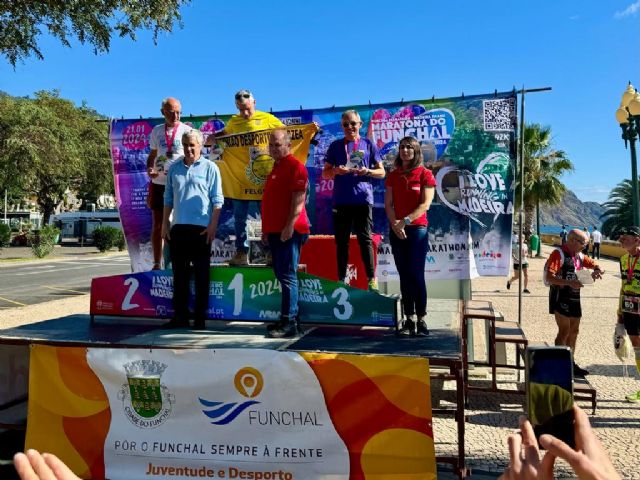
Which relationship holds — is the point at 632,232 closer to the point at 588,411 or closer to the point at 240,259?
the point at 588,411

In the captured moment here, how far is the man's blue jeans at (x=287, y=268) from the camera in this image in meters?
4.46

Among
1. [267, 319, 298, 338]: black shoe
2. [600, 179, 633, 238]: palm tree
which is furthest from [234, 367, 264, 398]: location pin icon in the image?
[600, 179, 633, 238]: palm tree

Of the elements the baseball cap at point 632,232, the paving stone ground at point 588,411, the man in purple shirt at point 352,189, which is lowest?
the paving stone ground at point 588,411

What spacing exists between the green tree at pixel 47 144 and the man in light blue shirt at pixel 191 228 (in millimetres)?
21307

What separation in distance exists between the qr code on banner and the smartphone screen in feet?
18.0

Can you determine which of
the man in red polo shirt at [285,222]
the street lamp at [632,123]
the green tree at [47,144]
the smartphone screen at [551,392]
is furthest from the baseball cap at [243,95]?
the green tree at [47,144]

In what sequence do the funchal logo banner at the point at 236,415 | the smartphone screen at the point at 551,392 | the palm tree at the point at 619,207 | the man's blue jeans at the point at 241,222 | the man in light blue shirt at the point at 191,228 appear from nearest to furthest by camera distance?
the smartphone screen at the point at 551,392, the funchal logo banner at the point at 236,415, the man in light blue shirt at the point at 191,228, the man's blue jeans at the point at 241,222, the palm tree at the point at 619,207

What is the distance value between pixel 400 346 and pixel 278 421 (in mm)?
1053

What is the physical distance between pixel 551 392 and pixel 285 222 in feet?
11.2

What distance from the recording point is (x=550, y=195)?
30500 mm

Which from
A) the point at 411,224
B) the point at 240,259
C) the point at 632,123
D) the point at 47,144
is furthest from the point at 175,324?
the point at 47,144

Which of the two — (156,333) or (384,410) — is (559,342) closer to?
(384,410)

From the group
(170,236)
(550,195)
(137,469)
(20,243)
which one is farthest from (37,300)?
(20,243)

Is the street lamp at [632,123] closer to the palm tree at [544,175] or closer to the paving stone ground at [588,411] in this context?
the paving stone ground at [588,411]
